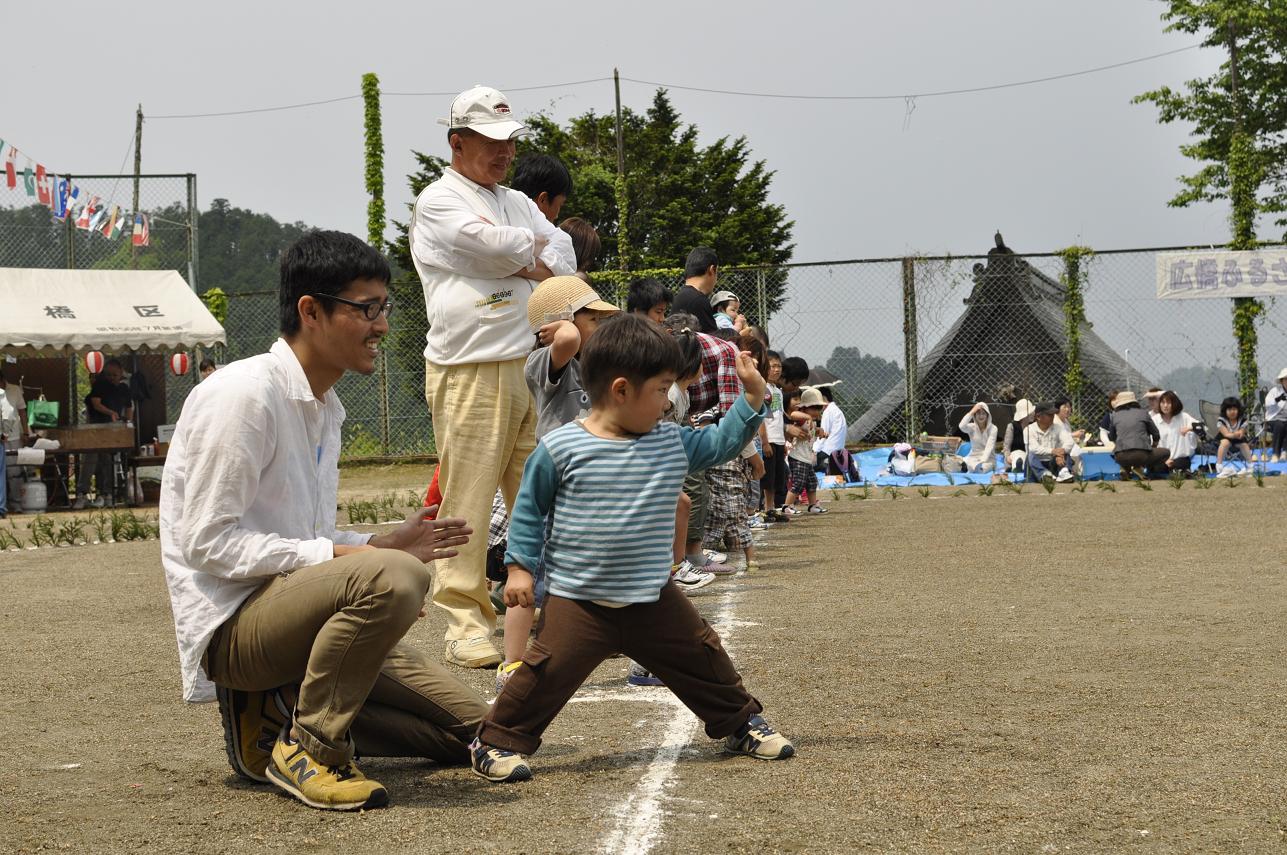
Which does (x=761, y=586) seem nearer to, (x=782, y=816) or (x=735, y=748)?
(x=735, y=748)

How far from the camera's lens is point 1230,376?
19344mm

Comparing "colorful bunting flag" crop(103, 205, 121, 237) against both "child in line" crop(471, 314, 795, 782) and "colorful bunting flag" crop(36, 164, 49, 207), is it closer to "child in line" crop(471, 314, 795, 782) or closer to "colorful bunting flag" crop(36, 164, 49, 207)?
"colorful bunting flag" crop(36, 164, 49, 207)

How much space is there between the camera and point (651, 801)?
3707 millimetres

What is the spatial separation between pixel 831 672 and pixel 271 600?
7.90ft

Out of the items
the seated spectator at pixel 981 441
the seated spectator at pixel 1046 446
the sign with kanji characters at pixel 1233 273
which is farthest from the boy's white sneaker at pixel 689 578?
the sign with kanji characters at pixel 1233 273

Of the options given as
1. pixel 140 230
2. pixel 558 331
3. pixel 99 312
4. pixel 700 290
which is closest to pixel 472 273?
pixel 558 331

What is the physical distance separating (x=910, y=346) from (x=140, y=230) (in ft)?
34.2

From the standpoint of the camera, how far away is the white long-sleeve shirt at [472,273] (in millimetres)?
5750

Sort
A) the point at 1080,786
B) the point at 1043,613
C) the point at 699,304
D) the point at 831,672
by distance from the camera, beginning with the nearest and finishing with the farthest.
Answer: the point at 1080,786 < the point at 831,672 < the point at 1043,613 < the point at 699,304

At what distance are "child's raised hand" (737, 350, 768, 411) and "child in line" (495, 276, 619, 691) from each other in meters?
1.11

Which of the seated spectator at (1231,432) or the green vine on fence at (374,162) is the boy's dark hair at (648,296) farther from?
the green vine on fence at (374,162)

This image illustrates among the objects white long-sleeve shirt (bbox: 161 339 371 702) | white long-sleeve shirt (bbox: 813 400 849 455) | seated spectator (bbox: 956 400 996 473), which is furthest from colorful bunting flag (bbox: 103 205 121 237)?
white long-sleeve shirt (bbox: 161 339 371 702)

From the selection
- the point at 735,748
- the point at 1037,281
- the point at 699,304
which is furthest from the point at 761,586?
the point at 1037,281

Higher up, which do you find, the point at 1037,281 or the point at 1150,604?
the point at 1037,281
